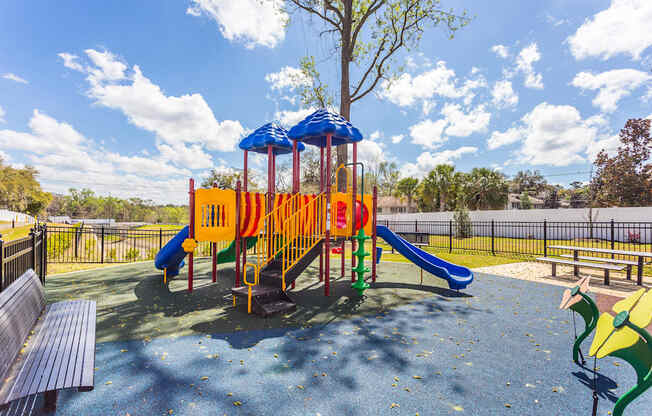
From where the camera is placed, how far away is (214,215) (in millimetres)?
6383

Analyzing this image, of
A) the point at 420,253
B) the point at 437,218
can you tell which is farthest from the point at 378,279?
the point at 437,218

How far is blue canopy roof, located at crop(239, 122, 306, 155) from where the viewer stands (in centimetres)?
816

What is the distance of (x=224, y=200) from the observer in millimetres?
6453

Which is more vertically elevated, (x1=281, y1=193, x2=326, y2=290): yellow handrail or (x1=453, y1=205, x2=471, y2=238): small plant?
(x1=281, y1=193, x2=326, y2=290): yellow handrail

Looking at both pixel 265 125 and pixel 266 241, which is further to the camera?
pixel 265 125

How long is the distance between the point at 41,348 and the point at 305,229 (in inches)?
171

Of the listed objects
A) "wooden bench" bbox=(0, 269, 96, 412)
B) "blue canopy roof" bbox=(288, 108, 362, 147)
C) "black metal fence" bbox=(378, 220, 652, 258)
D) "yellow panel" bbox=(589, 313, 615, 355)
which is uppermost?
"blue canopy roof" bbox=(288, 108, 362, 147)

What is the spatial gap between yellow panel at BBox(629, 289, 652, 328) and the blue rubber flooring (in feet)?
3.76

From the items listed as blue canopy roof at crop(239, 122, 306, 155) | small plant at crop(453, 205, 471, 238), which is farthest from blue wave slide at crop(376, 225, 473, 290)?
small plant at crop(453, 205, 471, 238)

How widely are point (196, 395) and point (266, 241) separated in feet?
10.8

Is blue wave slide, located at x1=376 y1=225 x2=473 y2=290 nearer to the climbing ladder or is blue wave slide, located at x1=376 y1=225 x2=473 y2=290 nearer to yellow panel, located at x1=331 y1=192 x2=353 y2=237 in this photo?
yellow panel, located at x1=331 y1=192 x2=353 y2=237

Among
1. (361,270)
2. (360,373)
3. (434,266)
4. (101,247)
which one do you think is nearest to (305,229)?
(361,270)

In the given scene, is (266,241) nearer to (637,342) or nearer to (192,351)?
(192,351)

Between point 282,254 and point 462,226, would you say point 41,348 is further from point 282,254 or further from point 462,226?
point 462,226
